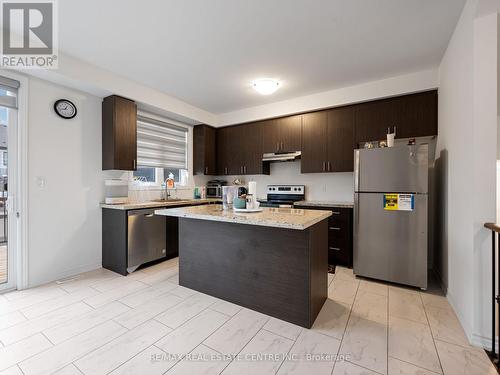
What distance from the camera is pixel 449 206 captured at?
2.38m

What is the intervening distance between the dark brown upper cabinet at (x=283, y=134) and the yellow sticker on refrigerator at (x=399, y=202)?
1.65 meters

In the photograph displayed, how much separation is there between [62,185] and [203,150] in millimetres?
2363

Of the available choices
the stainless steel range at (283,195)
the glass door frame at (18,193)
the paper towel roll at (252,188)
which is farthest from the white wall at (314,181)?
the glass door frame at (18,193)

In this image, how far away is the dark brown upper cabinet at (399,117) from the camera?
9.82 ft

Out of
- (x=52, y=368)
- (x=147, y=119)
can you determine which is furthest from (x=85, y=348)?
(x=147, y=119)

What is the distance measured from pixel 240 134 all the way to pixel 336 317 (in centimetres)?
352

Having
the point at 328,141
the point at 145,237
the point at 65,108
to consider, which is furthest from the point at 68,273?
the point at 328,141

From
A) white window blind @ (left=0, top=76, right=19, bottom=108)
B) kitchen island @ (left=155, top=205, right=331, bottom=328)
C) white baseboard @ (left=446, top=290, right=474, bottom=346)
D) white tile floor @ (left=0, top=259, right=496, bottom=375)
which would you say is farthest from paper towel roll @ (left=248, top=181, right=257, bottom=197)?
white window blind @ (left=0, top=76, right=19, bottom=108)

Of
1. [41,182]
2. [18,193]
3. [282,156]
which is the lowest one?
[18,193]

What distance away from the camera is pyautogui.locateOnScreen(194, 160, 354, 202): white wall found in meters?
3.84

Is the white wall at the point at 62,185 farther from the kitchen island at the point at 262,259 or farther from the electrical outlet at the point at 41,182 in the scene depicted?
the kitchen island at the point at 262,259

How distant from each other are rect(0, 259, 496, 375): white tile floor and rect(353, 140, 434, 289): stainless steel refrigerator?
29 cm

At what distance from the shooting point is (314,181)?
4.12 metres

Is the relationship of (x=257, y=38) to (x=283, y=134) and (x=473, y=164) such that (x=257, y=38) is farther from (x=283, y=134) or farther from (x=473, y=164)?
(x=473, y=164)
